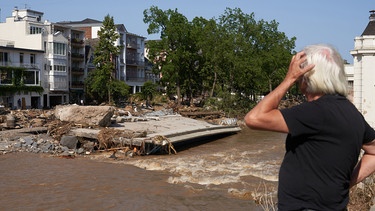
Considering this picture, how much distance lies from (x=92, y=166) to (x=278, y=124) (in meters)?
16.9

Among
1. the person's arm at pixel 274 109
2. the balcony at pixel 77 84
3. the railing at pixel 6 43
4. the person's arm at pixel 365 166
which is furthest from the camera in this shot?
the balcony at pixel 77 84

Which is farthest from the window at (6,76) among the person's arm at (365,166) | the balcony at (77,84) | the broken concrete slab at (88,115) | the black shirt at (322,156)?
the black shirt at (322,156)

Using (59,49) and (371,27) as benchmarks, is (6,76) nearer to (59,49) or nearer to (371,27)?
(59,49)

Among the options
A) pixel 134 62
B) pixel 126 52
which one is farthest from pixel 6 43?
pixel 134 62

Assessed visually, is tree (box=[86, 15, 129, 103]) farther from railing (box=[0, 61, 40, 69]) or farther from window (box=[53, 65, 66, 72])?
railing (box=[0, 61, 40, 69])

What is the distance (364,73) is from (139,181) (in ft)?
32.2

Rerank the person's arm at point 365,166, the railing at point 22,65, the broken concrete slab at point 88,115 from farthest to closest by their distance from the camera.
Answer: the railing at point 22,65
the broken concrete slab at point 88,115
the person's arm at point 365,166

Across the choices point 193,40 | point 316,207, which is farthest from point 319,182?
point 193,40

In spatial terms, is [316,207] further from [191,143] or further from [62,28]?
[62,28]

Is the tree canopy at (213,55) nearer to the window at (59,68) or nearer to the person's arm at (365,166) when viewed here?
the window at (59,68)

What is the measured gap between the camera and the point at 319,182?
112 inches

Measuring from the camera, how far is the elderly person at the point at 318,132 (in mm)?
2793

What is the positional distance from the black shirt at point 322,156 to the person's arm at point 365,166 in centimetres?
31

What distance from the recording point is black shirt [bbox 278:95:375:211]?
9.20 ft
